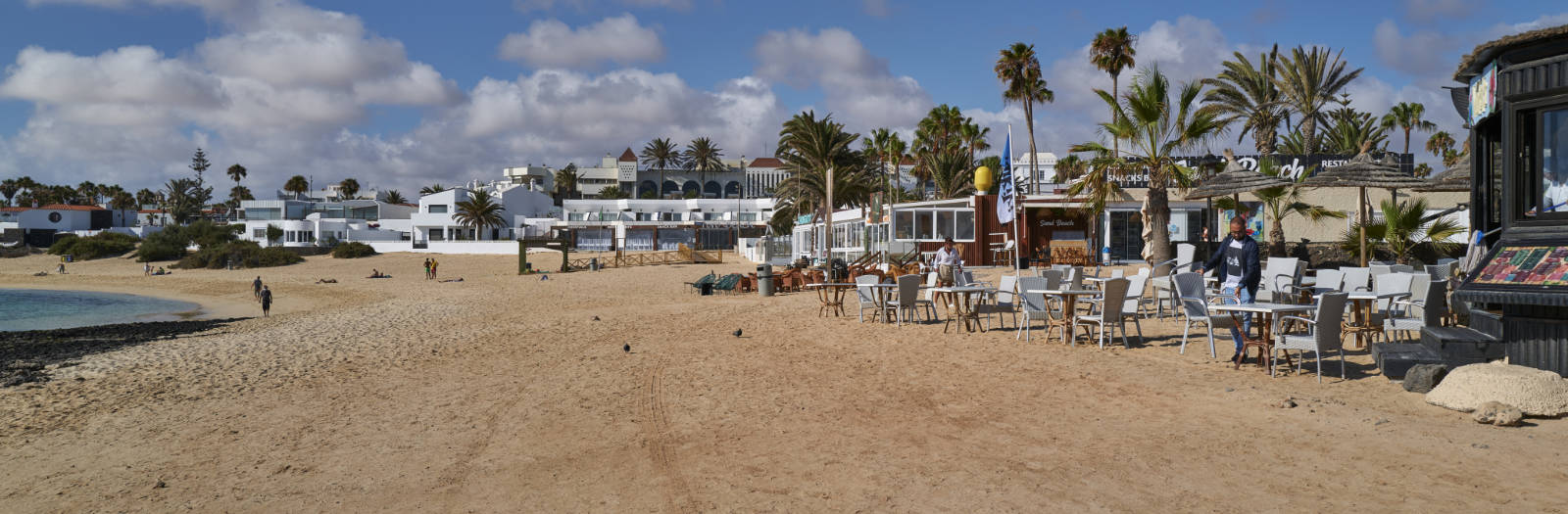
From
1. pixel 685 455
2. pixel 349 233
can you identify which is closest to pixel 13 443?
pixel 685 455

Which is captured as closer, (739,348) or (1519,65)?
(1519,65)

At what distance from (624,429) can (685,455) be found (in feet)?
3.13

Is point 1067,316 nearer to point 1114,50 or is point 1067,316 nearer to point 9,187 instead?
point 1114,50

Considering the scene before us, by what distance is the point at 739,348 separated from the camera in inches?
400

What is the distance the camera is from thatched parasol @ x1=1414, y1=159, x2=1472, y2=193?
11.0 metres

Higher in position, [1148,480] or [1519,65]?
[1519,65]

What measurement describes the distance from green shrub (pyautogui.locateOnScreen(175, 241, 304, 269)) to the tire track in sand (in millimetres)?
48149

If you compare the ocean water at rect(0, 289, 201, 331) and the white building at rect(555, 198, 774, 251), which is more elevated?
the white building at rect(555, 198, 774, 251)

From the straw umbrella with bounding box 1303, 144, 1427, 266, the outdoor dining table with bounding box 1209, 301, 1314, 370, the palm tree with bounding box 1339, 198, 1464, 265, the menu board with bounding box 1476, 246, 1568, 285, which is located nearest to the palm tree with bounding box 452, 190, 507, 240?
the palm tree with bounding box 1339, 198, 1464, 265

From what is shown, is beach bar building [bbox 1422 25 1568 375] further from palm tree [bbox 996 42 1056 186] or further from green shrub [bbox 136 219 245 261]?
green shrub [bbox 136 219 245 261]

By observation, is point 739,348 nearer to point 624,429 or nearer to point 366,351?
point 624,429

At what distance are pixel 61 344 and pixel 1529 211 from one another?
64.4 feet

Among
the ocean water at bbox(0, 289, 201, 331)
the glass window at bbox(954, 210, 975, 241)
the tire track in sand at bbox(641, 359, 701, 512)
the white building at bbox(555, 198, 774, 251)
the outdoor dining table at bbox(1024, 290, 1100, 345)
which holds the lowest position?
the ocean water at bbox(0, 289, 201, 331)

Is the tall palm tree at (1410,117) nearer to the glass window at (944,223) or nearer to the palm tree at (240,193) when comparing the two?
the glass window at (944,223)
